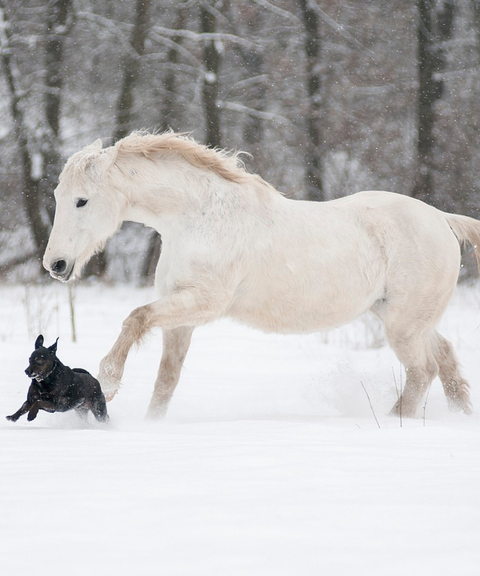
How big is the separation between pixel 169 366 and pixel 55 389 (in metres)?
1.07

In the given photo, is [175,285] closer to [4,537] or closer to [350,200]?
[350,200]

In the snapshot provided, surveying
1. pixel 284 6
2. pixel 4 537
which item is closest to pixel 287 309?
pixel 4 537

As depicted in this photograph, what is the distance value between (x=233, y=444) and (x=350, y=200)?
2.89 metres

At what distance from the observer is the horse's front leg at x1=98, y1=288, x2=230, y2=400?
4270 millimetres

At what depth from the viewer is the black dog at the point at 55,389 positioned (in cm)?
394

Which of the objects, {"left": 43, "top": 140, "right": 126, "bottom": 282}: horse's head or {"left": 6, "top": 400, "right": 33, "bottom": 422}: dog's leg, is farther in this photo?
{"left": 43, "top": 140, "right": 126, "bottom": 282}: horse's head

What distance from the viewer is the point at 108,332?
30.4 ft

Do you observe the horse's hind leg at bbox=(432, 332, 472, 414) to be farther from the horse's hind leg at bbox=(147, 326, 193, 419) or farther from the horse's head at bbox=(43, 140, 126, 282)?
the horse's head at bbox=(43, 140, 126, 282)

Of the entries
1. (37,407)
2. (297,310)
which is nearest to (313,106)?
(297,310)

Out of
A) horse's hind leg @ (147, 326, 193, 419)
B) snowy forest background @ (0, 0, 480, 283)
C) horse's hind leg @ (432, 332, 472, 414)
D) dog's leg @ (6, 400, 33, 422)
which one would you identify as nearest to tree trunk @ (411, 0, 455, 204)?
snowy forest background @ (0, 0, 480, 283)

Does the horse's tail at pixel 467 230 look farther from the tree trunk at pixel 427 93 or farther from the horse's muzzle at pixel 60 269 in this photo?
the tree trunk at pixel 427 93

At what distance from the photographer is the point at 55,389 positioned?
4.01 metres

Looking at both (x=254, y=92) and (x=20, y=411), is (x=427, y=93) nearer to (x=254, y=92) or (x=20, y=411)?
(x=254, y=92)

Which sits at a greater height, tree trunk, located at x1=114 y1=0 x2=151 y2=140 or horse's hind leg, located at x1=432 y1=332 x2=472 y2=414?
tree trunk, located at x1=114 y1=0 x2=151 y2=140
